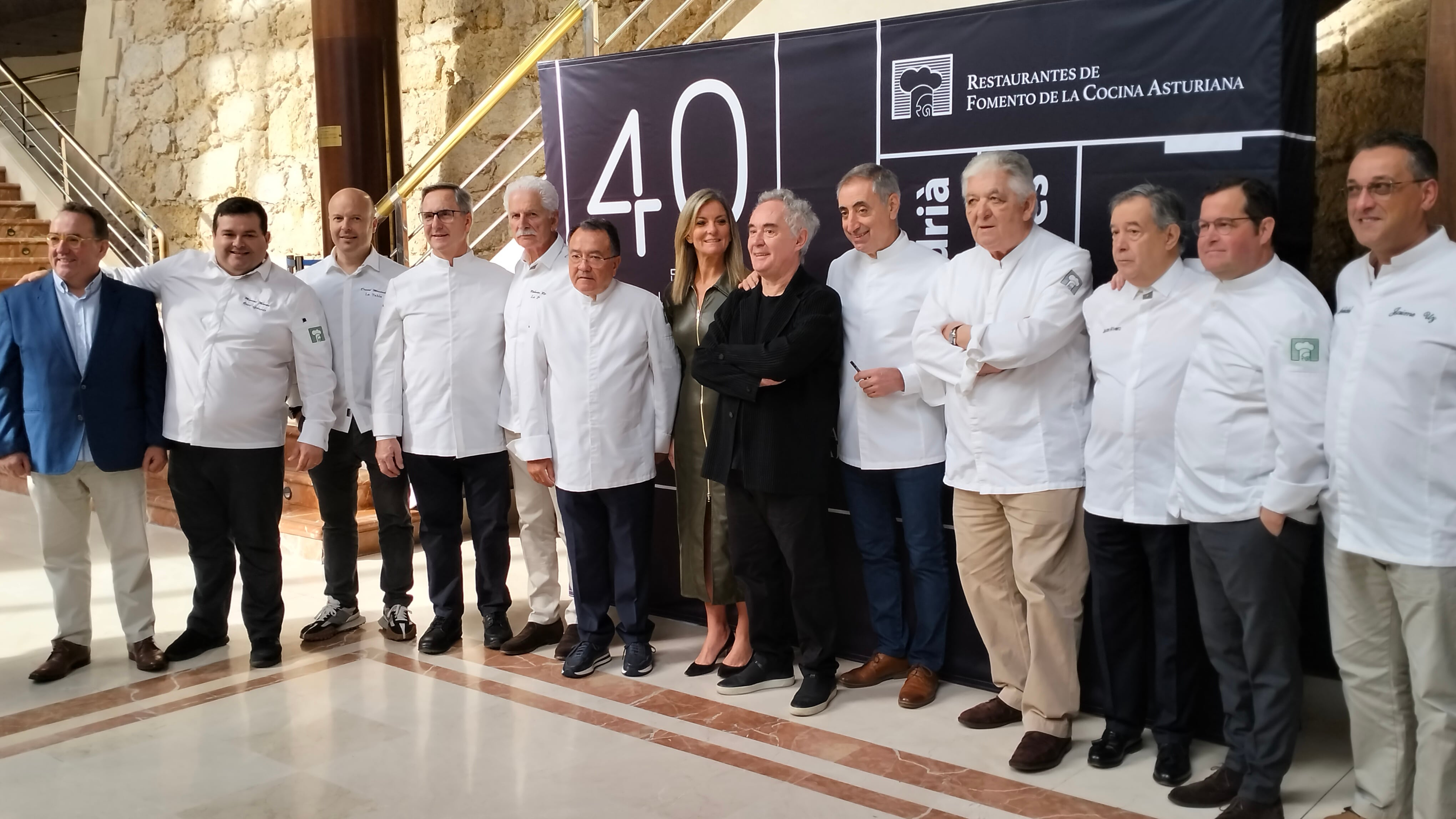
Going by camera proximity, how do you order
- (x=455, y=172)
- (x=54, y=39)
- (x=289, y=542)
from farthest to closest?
(x=54, y=39)
(x=455, y=172)
(x=289, y=542)

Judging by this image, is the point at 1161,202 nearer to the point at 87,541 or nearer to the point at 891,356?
the point at 891,356

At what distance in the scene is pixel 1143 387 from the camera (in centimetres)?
288

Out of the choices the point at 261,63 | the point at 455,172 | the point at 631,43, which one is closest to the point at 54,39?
the point at 261,63

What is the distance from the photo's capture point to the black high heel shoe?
3855 mm

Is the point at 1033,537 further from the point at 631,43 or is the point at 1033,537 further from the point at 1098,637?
the point at 631,43

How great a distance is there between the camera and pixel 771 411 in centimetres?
341

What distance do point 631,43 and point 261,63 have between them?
3.01 metres

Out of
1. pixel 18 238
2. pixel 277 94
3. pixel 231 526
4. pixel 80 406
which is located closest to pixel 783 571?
pixel 231 526

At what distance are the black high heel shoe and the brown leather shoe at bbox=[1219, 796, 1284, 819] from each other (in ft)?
5.39

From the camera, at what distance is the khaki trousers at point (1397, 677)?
7.98 feet

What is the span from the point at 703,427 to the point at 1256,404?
1689 mm

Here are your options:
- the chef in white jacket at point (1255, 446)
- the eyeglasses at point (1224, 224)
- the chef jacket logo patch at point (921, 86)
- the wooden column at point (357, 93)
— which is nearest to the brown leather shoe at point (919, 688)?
the chef in white jacket at point (1255, 446)

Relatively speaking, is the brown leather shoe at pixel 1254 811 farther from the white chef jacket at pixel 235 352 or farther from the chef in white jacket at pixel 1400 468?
the white chef jacket at pixel 235 352

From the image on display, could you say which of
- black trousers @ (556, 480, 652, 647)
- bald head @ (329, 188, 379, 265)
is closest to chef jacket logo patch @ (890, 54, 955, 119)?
black trousers @ (556, 480, 652, 647)
